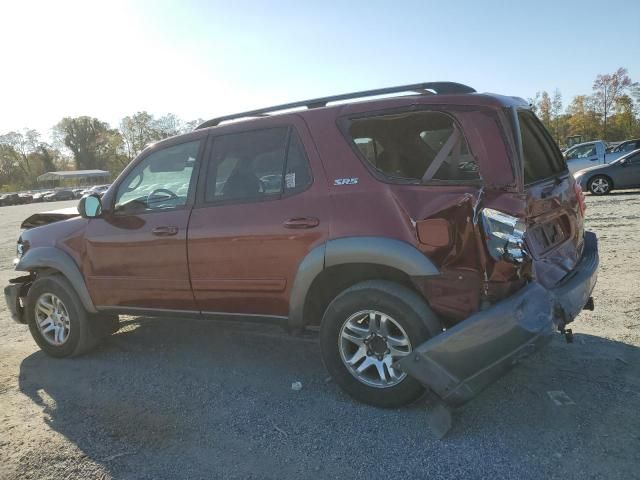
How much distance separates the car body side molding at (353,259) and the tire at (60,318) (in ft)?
7.48

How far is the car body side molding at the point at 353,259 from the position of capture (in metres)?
3.12

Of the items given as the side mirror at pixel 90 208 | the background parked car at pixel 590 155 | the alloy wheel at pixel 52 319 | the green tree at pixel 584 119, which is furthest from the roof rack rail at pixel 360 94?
the green tree at pixel 584 119

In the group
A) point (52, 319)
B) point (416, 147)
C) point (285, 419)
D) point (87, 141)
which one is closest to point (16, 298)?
point (52, 319)

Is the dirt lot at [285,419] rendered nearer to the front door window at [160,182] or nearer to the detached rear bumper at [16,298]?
the detached rear bumper at [16,298]

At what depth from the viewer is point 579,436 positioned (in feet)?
9.59

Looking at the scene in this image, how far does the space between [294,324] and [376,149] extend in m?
1.38

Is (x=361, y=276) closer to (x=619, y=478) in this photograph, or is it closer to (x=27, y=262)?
(x=619, y=478)

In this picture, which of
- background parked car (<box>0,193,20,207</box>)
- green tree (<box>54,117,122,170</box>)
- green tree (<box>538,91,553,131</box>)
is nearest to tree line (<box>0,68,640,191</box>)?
green tree (<box>54,117,122,170</box>)

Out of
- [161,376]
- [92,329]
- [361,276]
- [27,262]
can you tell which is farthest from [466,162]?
[27,262]

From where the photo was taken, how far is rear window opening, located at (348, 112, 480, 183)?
3.16m

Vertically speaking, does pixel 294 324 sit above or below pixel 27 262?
below

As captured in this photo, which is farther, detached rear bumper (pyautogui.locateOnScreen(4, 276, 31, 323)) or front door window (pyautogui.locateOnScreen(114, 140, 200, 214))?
detached rear bumper (pyautogui.locateOnScreen(4, 276, 31, 323))

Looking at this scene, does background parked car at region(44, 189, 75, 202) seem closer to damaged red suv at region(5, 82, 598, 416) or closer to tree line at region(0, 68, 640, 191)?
tree line at region(0, 68, 640, 191)

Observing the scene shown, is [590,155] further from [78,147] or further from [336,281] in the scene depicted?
[78,147]
